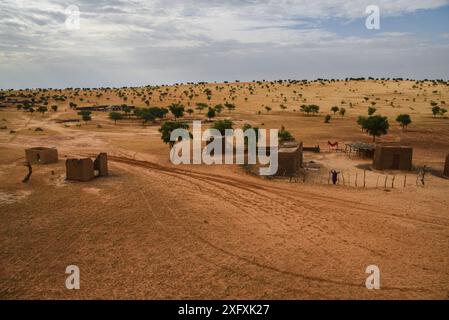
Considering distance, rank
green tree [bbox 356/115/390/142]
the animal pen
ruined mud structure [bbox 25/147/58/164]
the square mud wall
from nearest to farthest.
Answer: the square mud wall
ruined mud structure [bbox 25/147/58/164]
the animal pen
green tree [bbox 356/115/390/142]

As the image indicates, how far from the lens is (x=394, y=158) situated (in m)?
24.2

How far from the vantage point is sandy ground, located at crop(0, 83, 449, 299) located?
10.3 meters

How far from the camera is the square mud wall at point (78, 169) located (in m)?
19.4

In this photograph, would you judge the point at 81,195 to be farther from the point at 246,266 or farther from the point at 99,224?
the point at 246,266

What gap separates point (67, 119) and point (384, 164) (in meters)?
40.9

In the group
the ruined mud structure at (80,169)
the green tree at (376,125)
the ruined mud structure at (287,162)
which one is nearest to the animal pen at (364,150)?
the green tree at (376,125)

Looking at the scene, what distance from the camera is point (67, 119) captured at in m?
50.8

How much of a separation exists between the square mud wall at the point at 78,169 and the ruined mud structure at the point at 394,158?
56.7ft

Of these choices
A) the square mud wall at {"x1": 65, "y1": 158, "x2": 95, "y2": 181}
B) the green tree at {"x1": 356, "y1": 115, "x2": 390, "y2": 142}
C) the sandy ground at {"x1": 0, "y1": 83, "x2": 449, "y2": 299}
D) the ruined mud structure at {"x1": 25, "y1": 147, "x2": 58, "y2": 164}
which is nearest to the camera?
the sandy ground at {"x1": 0, "y1": 83, "x2": 449, "y2": 299}

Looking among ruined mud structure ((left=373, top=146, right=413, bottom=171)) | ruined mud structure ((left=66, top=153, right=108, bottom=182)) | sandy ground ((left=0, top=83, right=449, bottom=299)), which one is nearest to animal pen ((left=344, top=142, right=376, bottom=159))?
ruined mud structure ((left=373, top=146, right=413, bottom=171))

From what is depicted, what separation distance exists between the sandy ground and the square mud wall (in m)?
0.71

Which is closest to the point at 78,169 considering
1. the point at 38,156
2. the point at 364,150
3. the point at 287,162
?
the point at 38,156

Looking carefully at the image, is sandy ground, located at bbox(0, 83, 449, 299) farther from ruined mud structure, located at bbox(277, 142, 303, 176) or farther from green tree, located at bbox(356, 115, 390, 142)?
green tree, located at bbox(356, 115, 390, 142)

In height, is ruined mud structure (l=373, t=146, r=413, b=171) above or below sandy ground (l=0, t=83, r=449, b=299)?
above
